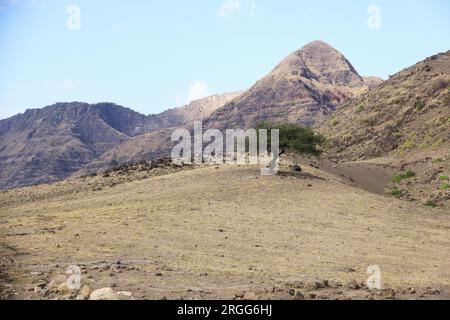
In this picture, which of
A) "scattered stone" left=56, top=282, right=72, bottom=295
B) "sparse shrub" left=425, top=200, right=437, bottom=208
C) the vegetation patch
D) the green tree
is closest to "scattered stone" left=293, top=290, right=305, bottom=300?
"scattered stone" left=56, top=282, right=72, bottom=295

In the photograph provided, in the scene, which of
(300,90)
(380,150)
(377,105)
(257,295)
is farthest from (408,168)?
(300,90)

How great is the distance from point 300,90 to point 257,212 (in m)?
154

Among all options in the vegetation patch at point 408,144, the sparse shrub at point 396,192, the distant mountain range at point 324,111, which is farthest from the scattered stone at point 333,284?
the distant mountain range at point 324,111

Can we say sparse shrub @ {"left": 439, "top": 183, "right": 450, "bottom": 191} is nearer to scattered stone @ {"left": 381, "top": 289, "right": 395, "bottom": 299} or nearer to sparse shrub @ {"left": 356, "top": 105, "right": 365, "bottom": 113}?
scattered stone @ {"left": 381, "top": 289, "right": 395, "bottom": 299}

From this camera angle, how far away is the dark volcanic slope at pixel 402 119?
54625mm

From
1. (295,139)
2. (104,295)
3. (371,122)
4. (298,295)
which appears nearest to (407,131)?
(371,122)

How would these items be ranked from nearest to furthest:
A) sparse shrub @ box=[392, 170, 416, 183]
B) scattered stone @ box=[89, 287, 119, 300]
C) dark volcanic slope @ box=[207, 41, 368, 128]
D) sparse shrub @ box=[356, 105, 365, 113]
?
scattered stone @ box=[89, 287, 119, 300], sparse shrub @ box=[392, 170, 416, 183], sparse shrub @ box=[356, 105, 365, 113], dark volcanic slope @ box=[207, 41, 368, 128]

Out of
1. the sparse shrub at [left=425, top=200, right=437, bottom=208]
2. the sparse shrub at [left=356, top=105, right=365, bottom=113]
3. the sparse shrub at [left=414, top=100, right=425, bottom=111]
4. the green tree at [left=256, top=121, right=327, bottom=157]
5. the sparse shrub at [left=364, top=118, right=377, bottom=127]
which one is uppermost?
the sparse shrub at [left=356, top=105, right=365, bottom=113]

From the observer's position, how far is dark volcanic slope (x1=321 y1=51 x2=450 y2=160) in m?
54.6

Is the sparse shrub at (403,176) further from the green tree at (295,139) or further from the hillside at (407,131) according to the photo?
the green tree at (295,139)

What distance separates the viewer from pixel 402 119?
64.2 meters

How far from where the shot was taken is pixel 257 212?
81.9 ft
